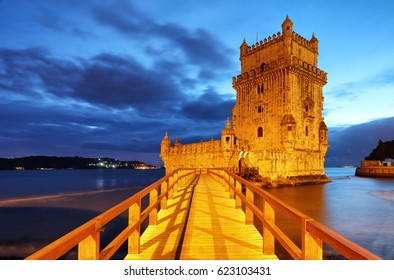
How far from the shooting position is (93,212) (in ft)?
88.7

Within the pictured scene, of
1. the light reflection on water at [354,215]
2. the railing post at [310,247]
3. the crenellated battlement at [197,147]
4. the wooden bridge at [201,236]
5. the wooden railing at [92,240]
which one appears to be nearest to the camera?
the wooden railing at [92,240]

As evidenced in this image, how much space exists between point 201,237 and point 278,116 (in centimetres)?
3229

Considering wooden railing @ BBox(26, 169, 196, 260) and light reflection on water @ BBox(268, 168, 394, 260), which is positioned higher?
wooden railing @ BBox(26, 169, 196, 260)

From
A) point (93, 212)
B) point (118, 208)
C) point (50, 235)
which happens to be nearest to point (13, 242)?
point (50, 235)

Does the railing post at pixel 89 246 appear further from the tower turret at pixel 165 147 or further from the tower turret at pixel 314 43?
the tower turret at pixel 165 147

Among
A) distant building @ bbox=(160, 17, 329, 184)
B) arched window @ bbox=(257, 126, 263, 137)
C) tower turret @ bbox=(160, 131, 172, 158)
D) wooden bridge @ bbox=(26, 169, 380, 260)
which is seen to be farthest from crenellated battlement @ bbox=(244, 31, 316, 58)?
wooden bridge @ bbox=(26, 169, 380, 260)

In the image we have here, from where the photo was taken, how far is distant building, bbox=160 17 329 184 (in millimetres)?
34938

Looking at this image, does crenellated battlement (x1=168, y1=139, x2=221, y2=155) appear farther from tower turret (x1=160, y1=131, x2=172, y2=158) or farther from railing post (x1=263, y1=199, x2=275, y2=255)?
railing post (x1=263, y1=199, x2=275, y2=255)

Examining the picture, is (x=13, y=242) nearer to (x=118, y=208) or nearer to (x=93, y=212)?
(x=93, y=212)

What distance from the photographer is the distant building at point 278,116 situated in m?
34.9

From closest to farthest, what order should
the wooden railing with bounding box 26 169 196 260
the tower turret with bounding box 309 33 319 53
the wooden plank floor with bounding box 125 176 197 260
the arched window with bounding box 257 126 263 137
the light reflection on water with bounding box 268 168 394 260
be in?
the wooden railing with bounding box 26 169 196 260
the wooden plank floor with bounding box 125 176 197 260
the light reflection on water with bounding box 268 168 394 260
the arched window with bounding box 257 126 263 137
the tower turret with bounding box 309 33 319 53

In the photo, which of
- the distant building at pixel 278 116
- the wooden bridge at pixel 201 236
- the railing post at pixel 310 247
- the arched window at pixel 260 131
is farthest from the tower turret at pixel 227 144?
the railing post at pixel 310 247

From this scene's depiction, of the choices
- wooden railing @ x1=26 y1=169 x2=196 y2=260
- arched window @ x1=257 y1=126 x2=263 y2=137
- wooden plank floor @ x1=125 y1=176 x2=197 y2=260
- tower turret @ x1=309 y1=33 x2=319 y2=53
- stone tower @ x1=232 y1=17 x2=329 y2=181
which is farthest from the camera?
tower turret @ x1=309 y1=33 x2=319 y2=53

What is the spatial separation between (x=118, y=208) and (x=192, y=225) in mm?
3441
